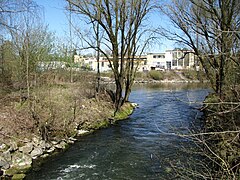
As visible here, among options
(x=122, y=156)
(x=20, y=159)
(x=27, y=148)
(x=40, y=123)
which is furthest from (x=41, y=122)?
(x=122, y=156)

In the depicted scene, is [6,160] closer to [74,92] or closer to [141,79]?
[74,92]

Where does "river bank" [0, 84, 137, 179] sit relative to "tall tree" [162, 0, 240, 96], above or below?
below

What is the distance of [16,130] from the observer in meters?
9.96

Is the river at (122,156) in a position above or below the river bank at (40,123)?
below

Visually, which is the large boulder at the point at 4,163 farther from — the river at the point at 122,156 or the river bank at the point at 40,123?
the river at the point at 122,156

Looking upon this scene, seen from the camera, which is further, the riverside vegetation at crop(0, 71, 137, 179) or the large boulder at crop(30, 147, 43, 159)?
the large boulder at crop(30, 147, 43, 159)

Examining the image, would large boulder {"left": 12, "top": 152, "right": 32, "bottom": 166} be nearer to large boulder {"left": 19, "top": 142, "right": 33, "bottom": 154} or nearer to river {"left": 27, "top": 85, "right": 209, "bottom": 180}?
large boulder {"left": 19, "top": 142, "right": 33, "bottom": 154}

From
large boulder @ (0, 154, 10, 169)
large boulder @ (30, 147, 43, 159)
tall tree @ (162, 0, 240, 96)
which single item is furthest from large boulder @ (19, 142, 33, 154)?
tall tree @ (162, 0, 240, 96)

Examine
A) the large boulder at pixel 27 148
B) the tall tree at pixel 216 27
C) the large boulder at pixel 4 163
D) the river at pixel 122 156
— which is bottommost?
the river at pixel 122 156

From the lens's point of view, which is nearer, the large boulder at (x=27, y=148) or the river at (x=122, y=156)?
the river at (x=122, y=156)

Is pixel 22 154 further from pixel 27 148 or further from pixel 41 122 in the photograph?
pixel 41 122

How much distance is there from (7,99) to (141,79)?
1807 inches

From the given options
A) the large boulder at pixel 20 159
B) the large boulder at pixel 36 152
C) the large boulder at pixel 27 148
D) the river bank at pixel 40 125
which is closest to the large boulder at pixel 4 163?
the river bank at pixel 40 125

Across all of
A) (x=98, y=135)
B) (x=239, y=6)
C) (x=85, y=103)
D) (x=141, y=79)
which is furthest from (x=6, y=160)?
(x=141, y=79)
